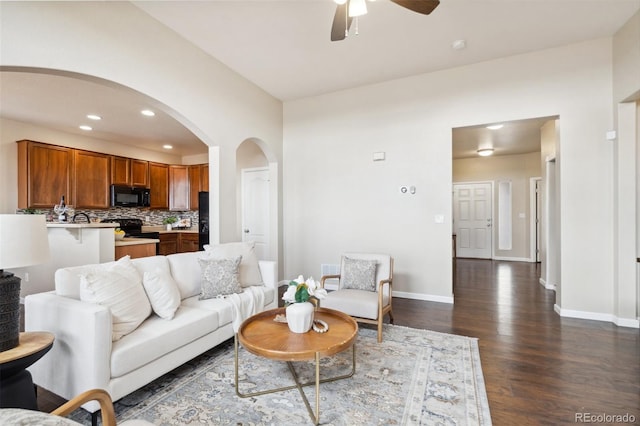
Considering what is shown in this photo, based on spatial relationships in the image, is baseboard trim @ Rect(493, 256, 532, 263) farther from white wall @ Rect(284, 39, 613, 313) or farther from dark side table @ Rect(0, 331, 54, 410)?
dark side table @ Rect(0, 331, 54, 410)

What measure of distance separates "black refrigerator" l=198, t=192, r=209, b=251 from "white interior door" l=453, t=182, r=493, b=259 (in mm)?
6605

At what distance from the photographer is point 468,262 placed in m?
7.58

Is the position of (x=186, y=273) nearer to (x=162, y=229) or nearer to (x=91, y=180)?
(x=91, y=180)

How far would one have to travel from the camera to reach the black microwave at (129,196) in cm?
594

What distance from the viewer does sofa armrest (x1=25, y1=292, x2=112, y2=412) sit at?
1680 mm

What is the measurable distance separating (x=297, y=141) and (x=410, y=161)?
6.29 ft

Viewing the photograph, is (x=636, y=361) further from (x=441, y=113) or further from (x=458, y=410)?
(x=441, y=113)

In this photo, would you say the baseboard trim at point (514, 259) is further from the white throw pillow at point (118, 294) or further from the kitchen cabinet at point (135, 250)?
the white throw pillow at point (118, 294)

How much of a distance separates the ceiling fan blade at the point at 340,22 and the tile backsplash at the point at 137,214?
18.9ft

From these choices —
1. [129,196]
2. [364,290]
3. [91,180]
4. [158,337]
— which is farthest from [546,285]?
[91,180]

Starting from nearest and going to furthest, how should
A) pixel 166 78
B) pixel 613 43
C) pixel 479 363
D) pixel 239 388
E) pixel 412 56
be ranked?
1. pixel 239 388
2. pixel 479 363
3. pixel 166 78
4. pixel 613 43
5. pixel 412 56

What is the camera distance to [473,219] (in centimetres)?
820

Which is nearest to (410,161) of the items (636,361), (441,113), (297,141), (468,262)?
(441,113)

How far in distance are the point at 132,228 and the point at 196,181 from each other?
1729mm
